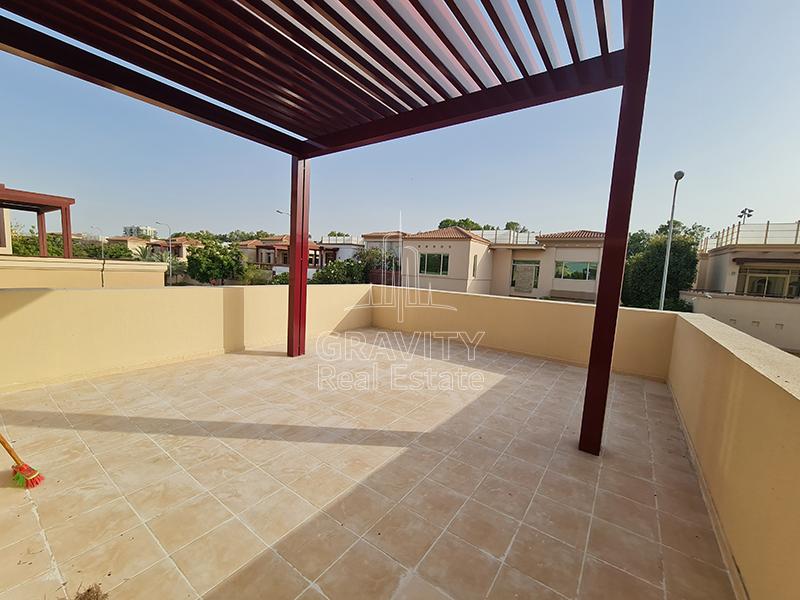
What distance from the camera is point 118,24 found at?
2.29 metres

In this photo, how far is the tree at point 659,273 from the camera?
46.6 ft

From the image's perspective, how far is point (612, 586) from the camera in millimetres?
1440

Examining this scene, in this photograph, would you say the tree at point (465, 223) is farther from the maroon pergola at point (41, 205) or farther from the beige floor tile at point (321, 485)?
the beige floor tile at point (321, 485)

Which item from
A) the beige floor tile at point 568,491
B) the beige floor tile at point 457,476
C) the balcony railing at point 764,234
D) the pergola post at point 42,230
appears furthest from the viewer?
the balcony railing at point 764,234

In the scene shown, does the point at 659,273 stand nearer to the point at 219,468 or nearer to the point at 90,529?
the point at 219,468

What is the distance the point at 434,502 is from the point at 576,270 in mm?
15797

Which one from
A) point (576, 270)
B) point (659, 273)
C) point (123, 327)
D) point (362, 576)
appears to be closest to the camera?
point (362, 576)

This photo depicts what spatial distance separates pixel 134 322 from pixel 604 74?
18.5 feet

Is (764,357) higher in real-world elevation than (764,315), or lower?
higher

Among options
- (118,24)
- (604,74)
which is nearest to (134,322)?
(118,24)

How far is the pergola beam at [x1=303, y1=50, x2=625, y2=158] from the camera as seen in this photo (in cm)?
239

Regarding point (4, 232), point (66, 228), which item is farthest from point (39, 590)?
point (4, 232)

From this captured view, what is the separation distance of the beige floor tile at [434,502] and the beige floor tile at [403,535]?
5 centimetres

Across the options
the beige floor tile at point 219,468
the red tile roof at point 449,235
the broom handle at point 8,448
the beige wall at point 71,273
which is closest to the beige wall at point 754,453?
the beige floor tile at point 219,468
